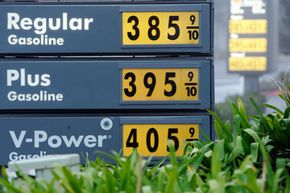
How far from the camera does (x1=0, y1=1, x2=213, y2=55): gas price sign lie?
755cm

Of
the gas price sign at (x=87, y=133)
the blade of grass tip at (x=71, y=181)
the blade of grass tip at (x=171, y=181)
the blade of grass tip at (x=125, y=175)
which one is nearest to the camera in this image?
the blade of grass tip at (x=171, y=181)

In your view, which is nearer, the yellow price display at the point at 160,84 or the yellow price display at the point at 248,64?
the yellow price display at the point at 160,84

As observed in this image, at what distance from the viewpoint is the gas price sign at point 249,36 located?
32.4m

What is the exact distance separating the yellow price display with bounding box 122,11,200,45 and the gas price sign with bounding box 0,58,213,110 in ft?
0.67

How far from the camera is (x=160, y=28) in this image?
7.59 meters

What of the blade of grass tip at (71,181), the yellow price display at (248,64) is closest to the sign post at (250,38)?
the yellow price display at (248,64)

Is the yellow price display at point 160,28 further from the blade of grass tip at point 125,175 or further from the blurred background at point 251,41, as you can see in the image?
the blurred background at point 251,41

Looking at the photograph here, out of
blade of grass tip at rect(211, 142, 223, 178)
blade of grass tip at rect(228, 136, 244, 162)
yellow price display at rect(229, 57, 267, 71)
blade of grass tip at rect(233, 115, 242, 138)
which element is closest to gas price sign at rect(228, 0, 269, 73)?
yellow price display at rect(229, 57, 267, 71)

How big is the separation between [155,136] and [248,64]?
2563 cm

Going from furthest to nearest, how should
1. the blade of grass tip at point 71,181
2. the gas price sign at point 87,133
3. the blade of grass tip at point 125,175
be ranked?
the gas price sign at point 87,133, the blade of grass tip at point 125,175, the blade of grass tip at point 71,181

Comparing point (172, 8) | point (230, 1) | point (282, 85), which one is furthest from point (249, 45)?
point (282, 85)

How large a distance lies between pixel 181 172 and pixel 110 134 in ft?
9.78

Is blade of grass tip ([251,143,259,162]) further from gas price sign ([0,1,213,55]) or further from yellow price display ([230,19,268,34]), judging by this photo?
yellow price display ([230,19,268,34])

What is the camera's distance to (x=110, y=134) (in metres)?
7.51
